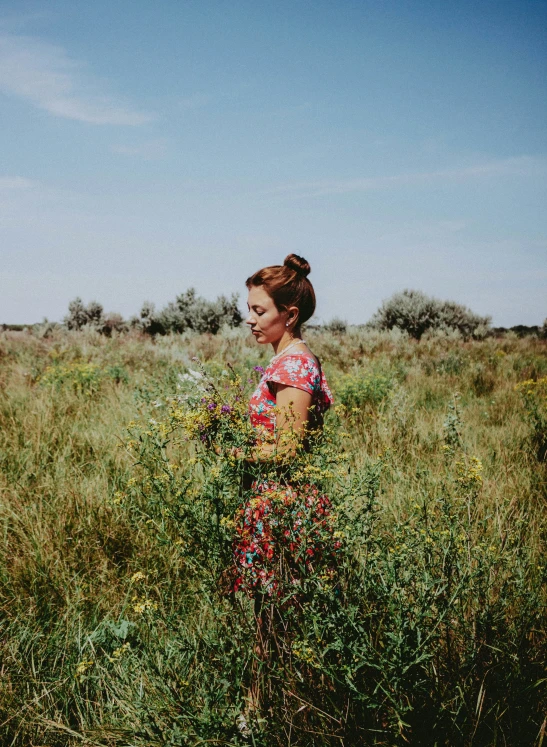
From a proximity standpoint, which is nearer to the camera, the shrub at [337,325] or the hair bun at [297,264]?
the hair bun at [297,264]

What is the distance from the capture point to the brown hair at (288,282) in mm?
2504

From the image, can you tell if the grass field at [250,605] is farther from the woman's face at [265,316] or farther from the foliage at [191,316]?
the foliage at [191,316]

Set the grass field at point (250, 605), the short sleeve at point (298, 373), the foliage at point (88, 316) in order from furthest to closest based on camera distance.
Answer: the foliage at point (88, 316) < the short sleeve at point (298, 373) < the grass field at point (250, 605)

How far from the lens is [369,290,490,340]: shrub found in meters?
17.6

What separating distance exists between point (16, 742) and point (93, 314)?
64.4ft

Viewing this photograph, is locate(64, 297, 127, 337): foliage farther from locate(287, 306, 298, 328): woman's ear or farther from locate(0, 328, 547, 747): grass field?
locate(287, 306, 298, 328): woman's ear

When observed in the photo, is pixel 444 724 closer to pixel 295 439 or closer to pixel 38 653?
pixel 295 439

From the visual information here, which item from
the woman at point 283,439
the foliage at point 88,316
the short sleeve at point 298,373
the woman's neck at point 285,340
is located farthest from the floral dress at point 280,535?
the foliage at point 88,316

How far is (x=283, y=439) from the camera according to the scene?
5.51 feet

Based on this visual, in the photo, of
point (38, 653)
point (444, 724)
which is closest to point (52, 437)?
point (38, 653)

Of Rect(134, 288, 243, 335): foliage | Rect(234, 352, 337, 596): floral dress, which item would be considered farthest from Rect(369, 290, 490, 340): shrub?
Rect(234, 352, 337, 596): floral dress

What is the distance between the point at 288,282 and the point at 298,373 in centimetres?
61

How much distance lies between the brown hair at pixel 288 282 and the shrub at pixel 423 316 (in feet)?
50.4

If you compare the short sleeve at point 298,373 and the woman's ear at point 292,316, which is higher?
the woman's ear at point 292,316
